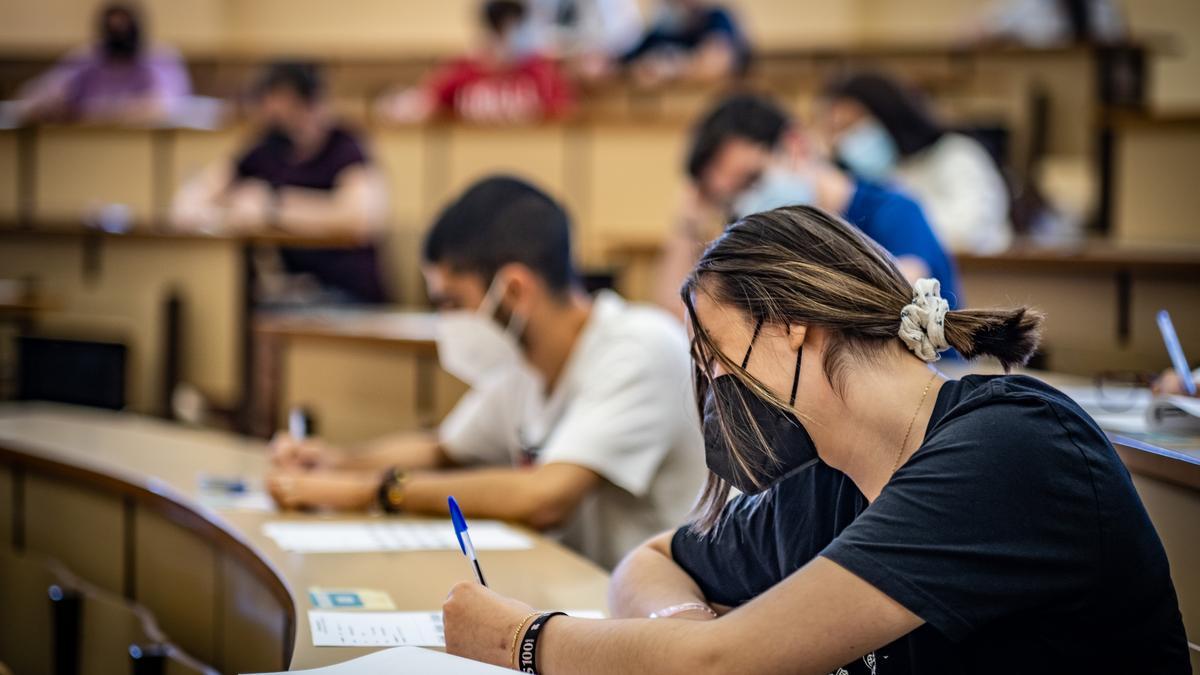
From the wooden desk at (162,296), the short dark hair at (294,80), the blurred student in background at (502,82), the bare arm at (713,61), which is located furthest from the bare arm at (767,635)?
the bare arm at (713,61)

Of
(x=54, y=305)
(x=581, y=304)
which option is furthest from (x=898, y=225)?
(x=54, y=305)

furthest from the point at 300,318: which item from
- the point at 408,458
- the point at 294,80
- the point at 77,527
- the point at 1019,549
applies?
the point at 1019,549

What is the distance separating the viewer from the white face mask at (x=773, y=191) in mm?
3229

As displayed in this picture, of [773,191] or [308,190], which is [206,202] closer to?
[308,190]

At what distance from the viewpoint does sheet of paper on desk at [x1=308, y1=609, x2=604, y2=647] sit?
5.06 ft

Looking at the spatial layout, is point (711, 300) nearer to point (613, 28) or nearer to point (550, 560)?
point (550, 560)

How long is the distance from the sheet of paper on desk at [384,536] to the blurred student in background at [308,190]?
3092mm

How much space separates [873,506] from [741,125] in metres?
2.17

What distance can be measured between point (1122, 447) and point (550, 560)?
0.82m

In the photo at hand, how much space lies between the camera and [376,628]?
1.60 metres

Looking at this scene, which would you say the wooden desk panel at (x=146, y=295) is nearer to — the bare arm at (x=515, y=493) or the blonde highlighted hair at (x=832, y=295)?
the bare arm at (x=515, y=493)

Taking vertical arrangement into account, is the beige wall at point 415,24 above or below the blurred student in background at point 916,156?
above

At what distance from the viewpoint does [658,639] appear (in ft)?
4.23

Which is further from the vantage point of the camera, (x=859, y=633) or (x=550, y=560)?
(x=550, y=560)
